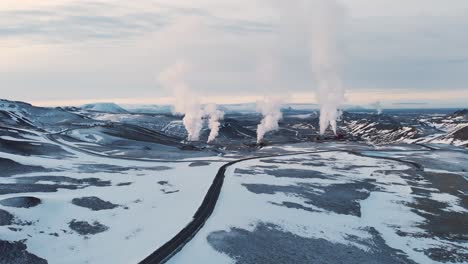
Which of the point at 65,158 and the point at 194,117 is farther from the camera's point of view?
the point at 194,117

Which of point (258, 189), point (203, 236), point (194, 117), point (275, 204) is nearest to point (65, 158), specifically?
point (258, 189)

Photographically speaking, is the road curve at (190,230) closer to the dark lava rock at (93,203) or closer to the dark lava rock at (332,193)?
the dark lava rock at (332,193)

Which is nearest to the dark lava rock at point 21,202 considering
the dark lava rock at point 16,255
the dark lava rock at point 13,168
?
the dark lava rock at point 16,255

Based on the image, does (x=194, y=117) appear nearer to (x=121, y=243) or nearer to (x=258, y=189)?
(x=258, y=189)

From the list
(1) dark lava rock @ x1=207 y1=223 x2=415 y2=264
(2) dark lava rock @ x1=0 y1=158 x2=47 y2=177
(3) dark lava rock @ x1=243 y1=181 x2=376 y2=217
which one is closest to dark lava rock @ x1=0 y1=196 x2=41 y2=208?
(1) dark lava rock @ x1=207 y1=223 x2=415 y2=264

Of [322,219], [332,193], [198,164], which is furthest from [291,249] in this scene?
[198,164]

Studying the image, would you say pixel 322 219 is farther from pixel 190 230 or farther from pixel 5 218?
pixel 5 218
